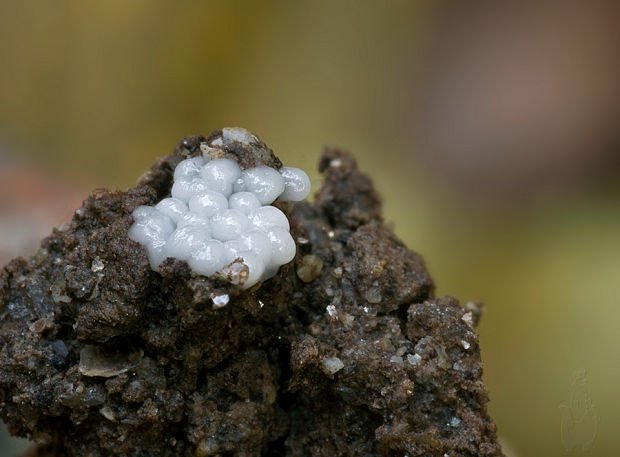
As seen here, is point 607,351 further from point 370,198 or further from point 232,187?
point 232,187

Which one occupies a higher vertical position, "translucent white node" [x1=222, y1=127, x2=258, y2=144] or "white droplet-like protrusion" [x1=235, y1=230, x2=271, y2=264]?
"translucent white node" [x1=222, y1=127, x2=258, y2=144]

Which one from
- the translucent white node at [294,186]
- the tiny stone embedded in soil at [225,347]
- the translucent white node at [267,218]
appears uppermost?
the translucent white node at [294,186]

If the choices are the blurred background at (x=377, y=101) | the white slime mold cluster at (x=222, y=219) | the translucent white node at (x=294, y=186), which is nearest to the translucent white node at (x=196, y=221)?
the white slime mold cluster at (x=222, y=219)

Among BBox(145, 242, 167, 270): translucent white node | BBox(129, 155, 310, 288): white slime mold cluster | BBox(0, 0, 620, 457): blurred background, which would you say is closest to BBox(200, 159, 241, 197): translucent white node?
BBox(129, 155, 310, 288): white slime mold cluster

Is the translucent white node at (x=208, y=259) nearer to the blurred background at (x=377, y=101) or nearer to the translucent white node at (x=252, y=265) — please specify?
the translucent white node at (x=252, y=265)

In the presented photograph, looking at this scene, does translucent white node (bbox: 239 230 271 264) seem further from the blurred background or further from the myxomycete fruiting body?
the blurred background

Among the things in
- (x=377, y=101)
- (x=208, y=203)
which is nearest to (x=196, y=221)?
(x=208, y=203)
